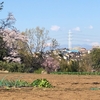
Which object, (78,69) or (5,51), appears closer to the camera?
(5,51)

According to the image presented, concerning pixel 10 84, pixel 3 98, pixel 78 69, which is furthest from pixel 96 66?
pixel 3 98

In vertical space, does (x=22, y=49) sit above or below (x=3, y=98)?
above

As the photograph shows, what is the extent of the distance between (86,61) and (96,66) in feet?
7.82

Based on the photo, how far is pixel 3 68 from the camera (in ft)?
151

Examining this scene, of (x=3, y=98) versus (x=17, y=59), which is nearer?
(x=3, y=98)

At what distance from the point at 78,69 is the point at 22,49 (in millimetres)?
12404

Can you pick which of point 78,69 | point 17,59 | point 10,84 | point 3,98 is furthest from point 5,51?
point 3,98

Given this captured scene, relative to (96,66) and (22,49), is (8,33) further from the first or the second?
(96,66)

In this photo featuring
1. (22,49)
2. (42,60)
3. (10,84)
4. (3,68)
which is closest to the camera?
(10,84)

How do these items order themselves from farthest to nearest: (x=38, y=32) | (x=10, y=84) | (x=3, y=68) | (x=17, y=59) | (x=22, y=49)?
1. (x=38, y=32)
2. (x=22, y=49)
3. (x=17, y=59)
4. (x=3, y=68)
5. (x=10, y=84)

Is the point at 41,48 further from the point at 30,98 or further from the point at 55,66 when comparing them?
the point at 30,98

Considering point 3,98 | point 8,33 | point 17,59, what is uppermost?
point 8,33

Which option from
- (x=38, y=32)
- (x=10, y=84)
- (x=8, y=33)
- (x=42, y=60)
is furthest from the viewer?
(x=38, y=32)

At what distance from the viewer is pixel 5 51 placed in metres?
55.8
